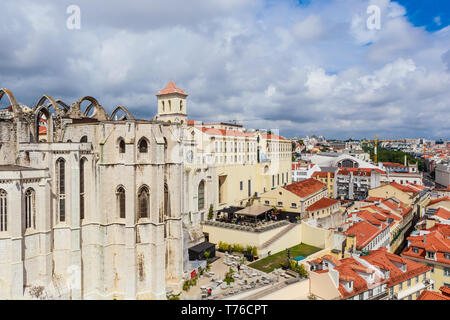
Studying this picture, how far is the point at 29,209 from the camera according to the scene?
72.5 ft

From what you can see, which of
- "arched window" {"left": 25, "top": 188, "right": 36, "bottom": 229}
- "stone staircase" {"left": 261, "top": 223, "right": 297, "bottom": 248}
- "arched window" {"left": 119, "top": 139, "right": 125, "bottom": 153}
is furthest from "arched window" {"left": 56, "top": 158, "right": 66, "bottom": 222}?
"stone staircase" {"left": 261, "top": 223, "right": 297, "bottom": 248}

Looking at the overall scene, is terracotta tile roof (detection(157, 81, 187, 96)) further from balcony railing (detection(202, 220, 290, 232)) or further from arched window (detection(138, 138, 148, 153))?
arched window (detection(138, 138, 148, 153))

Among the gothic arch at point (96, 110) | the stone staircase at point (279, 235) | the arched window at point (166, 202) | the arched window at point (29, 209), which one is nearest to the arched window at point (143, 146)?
the arched window at point (166, 202)

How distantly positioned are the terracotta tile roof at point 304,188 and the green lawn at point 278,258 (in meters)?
8.20

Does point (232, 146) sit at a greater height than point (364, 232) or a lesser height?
greater

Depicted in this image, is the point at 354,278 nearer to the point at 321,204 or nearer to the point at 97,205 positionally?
the point at 97,205

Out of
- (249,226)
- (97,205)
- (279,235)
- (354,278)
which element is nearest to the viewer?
(354,278)

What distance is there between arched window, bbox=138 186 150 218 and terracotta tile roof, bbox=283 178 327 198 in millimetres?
25515

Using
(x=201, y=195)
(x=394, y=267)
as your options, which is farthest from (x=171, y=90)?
(x=394, y=267)

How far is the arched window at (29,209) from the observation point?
866 inches

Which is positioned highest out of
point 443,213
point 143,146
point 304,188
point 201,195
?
point 143,146

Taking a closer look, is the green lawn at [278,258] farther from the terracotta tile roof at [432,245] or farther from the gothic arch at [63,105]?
the gothic arch at [63,105]

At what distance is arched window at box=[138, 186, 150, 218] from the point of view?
2558cm

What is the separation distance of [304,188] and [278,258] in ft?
58.7
